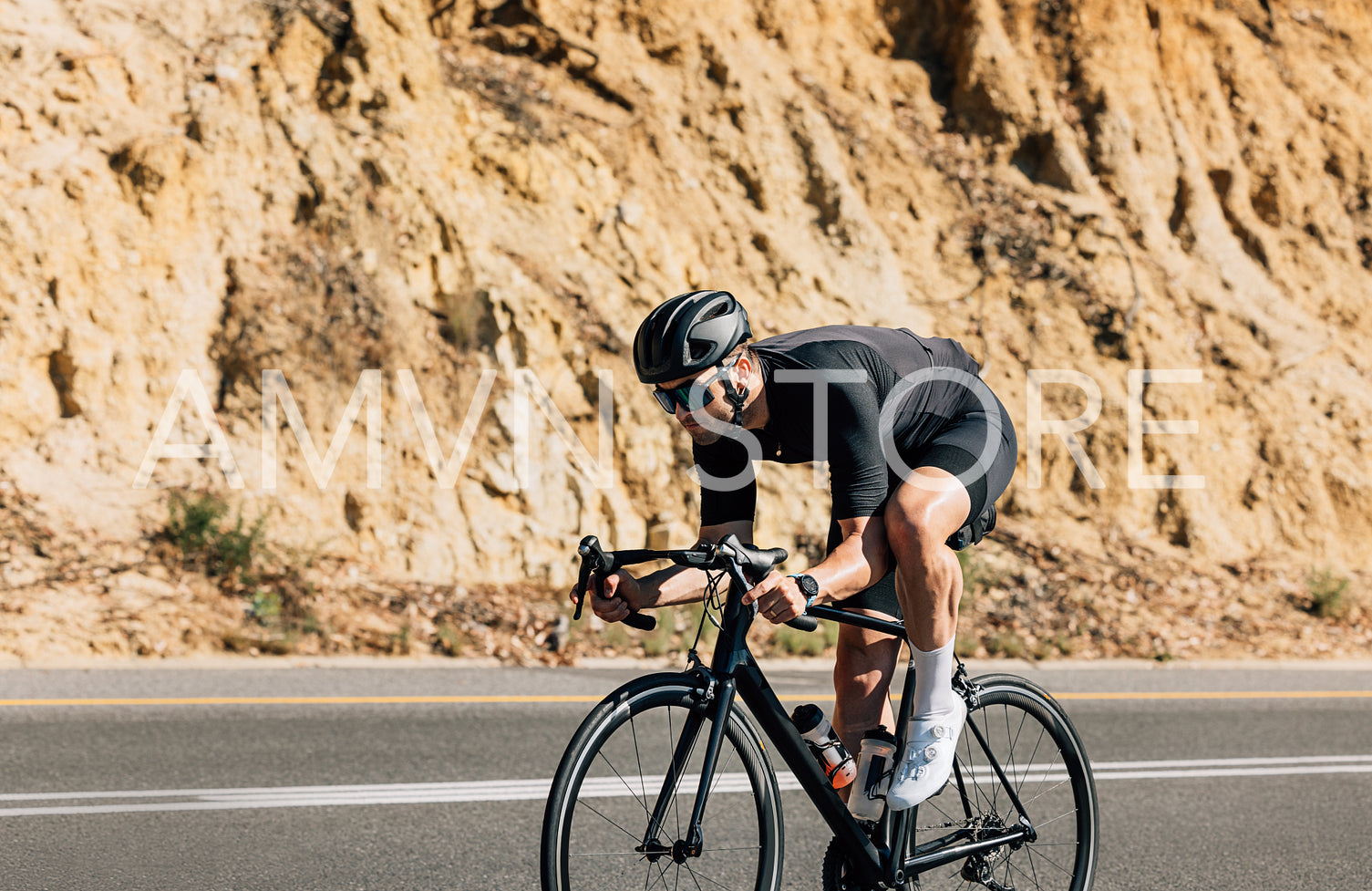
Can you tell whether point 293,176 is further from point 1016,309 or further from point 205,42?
point 1016,309

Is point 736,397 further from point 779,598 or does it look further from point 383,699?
point 383,699

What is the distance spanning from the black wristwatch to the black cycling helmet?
0.62 meters

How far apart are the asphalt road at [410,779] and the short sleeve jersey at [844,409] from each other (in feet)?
5.77

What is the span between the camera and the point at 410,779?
5289mm

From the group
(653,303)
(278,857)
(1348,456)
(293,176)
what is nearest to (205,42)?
(293,176)

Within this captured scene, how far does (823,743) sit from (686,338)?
1199mm

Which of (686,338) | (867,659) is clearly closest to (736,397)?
(686,338)

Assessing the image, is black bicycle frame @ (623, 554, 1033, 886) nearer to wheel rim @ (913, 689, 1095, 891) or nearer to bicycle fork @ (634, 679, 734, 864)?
bicycle fork @ (634, 679, 734, 864)

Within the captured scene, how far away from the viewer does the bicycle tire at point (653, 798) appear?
9.66 ft

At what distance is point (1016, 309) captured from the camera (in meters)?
14.2

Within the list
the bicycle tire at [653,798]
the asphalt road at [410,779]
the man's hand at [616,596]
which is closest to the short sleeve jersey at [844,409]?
the man's hand at [616,596]

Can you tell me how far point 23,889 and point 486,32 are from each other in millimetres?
12418

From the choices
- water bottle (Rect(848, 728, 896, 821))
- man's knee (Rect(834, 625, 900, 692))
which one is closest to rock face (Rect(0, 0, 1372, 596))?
man's knee (Rect(834, 625, 900, 692))

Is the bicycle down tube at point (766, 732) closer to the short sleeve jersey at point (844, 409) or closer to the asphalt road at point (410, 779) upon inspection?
the short sleeve jersey at point (844, 409)
